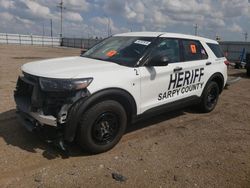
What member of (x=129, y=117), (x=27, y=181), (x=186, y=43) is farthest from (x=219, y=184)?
(x=186, y=43)

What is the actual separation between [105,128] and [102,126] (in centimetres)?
7

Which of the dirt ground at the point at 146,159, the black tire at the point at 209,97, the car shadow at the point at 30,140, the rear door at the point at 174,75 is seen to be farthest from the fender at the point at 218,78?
the car shadow at the point at 30,140

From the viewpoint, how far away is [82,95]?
3943mm

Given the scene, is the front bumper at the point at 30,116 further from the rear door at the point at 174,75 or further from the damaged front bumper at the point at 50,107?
the rear door at the point at 174,75

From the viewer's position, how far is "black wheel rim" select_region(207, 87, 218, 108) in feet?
22.0

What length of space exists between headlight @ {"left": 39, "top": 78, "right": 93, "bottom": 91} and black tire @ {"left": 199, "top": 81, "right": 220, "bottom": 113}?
3.38m

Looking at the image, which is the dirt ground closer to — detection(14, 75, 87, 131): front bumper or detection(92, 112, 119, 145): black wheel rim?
detection(92, 112, 119, 145): black wheel rim

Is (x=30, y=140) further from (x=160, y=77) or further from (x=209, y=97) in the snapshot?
(x=209, y=97)

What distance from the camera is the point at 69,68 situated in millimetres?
4289

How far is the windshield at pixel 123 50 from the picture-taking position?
4.85 metres

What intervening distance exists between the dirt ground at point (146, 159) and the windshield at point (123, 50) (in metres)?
1.37

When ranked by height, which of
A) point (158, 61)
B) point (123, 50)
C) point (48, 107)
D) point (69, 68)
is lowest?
point (48, 107)

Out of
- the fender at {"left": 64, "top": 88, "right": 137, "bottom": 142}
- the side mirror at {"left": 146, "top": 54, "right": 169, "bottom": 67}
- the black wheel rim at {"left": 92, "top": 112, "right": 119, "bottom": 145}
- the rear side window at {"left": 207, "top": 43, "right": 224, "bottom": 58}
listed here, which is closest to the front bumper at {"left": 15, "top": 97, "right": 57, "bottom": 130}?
the fender at {"left": 64, "top": 88, "right": 137, "bottom": 142}

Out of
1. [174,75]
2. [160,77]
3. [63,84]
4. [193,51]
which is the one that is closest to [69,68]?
[63,84]
